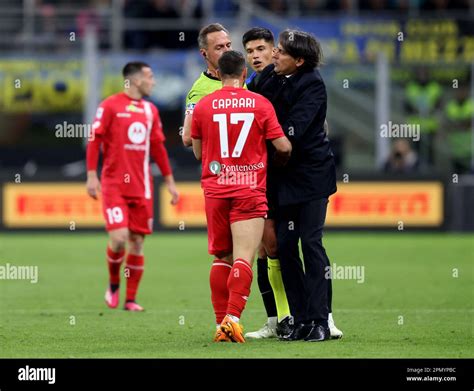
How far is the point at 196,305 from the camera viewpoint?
530 inches

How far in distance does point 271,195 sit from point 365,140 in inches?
666

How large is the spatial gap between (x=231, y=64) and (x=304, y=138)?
86 centimetres

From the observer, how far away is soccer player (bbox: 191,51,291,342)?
973 cm

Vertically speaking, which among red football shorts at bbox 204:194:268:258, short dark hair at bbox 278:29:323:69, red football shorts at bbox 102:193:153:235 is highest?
short dark hair at bbox 278:29:323:69

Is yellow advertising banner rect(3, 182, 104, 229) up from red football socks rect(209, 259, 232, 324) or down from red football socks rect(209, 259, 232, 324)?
down

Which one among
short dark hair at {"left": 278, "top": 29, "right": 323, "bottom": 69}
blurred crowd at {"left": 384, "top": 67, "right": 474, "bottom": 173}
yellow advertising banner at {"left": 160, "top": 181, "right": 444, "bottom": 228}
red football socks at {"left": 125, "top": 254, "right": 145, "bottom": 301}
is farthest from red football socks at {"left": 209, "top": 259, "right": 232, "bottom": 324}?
blurred crowd at {"left": 384, "top": 67, "right": 474, "bottom": 173}

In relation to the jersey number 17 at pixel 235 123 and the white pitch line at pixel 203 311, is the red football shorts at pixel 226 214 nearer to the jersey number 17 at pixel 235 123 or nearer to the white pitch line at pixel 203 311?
the jersey number 17 at pixel 235 123

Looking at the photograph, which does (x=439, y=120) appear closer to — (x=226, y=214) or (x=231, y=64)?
(x=226, y=214)

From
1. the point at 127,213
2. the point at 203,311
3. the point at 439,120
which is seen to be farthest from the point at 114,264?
the point at 439,120

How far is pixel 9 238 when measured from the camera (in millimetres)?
23031

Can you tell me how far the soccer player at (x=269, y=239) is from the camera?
409 inches

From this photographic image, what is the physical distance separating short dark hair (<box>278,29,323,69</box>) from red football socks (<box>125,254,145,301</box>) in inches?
158

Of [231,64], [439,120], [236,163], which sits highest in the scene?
[231,64]

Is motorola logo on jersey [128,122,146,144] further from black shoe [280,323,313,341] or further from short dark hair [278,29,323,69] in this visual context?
black shoe [280,323,313,341]
